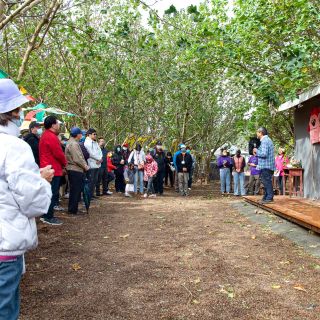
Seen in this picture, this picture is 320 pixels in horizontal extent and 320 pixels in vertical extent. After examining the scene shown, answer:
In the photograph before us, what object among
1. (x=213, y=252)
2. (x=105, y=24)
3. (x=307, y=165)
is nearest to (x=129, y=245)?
(x=213, y=252)

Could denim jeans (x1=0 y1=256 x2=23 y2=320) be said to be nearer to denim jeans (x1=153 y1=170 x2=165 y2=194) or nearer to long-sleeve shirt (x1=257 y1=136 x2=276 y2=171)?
long-sleeve shirt (x1=257 y1=136 x2=276 y2=171)

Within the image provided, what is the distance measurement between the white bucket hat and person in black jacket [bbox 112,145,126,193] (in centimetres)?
1371

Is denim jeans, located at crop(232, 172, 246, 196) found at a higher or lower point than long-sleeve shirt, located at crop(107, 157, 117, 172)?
lower

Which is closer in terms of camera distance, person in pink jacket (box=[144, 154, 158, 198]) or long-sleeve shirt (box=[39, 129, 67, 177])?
long-sleeve shirt (box=[39, 129, 67, 177])

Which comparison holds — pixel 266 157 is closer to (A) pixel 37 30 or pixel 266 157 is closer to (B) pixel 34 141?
(B) pixel 34 141

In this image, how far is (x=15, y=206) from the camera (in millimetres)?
2434

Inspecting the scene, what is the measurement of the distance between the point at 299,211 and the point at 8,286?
763 centimetres

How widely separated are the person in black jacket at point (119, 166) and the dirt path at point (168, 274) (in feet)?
24.8

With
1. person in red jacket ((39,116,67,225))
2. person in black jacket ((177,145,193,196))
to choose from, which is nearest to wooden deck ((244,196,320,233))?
person in black jacket ((177,145,193,196))

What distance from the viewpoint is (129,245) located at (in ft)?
23.2

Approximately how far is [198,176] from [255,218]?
20634 millimetres

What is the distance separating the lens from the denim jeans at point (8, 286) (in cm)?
240

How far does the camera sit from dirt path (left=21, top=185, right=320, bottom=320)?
4.14m

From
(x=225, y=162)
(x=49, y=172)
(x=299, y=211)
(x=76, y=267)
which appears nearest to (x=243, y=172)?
(x=225, y=162)
